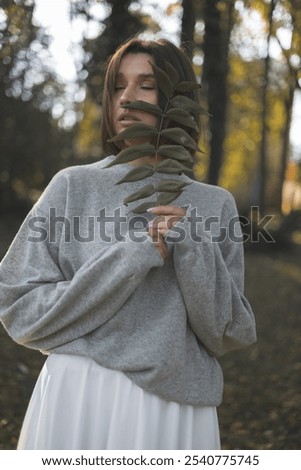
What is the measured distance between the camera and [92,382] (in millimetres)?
2160

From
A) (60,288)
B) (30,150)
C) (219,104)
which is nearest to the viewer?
(60,288)

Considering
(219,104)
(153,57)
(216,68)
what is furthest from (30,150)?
(153,57)

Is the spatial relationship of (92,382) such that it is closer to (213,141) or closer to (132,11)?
→ (132,11)

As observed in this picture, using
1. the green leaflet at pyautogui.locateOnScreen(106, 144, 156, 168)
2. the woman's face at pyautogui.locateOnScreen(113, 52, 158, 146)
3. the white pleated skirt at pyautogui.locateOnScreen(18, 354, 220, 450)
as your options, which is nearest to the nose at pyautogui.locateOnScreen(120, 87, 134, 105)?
the woman's face at pyautogui.locateOnScreen(113, 52, 158, 146)

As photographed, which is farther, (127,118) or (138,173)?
(127,118)

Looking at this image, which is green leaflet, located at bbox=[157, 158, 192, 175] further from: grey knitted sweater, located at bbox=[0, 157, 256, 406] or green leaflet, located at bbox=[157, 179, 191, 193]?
grey knitted sweater, located at bbox=[0, 157, 256, 406]

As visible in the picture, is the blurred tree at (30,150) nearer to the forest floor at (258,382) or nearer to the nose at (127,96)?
the forest floor at (258,382)

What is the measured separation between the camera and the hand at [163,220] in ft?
6.68

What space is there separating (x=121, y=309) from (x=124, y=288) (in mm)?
110

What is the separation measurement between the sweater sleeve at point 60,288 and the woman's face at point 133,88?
1.41 feet

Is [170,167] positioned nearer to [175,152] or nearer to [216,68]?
[175,152]

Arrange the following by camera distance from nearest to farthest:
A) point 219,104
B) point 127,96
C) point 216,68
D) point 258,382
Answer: point 127,96 < point 216,68 < point 258,382 < point 219,104

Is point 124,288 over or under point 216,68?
under

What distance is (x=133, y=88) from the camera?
230 cm
